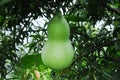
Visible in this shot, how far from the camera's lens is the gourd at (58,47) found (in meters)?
0.96

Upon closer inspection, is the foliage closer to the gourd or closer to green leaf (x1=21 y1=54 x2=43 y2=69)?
green leaf (x1=21 y1=54 x2=43 y2=69)

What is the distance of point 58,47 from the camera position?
39.3 inches

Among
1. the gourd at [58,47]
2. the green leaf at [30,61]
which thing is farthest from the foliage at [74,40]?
the gourd at [58,47]

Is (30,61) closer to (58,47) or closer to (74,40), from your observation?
(74,40)

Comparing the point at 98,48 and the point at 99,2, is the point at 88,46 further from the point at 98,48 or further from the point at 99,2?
the point at 99,2

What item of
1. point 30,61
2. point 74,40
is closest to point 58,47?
point 30,61

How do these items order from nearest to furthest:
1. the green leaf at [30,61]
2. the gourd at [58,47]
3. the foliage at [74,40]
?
1. the gourd at [58,47]
2. the foliage at [74,40]
3. the green leaf at [30,61]

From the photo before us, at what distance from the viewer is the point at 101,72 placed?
3.80ft

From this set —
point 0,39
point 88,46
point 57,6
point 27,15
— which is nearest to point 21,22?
point 27,15

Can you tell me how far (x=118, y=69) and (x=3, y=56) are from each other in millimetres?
421

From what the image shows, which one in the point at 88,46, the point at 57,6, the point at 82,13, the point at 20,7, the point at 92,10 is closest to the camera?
the point at 57,6

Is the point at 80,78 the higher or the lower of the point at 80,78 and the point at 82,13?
the lower

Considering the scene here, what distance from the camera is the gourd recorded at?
96 cm

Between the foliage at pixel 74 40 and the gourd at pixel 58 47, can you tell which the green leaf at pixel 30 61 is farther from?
the gourd at pixel 58 47
